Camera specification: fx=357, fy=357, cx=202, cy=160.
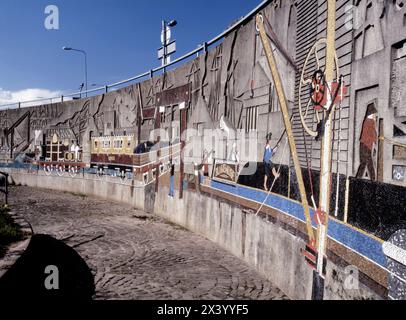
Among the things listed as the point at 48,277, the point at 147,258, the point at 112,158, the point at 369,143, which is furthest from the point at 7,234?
the point at 112,158

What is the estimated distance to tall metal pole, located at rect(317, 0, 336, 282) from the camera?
462cm

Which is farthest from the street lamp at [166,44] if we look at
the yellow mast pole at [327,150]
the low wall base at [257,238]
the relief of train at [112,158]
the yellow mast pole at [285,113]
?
the yellow mast pole at [327,150]

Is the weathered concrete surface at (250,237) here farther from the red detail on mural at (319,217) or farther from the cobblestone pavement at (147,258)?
the red detail on mural at (319,217)

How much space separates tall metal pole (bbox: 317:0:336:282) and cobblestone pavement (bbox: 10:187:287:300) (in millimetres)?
1403

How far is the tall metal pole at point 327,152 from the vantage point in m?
4.62

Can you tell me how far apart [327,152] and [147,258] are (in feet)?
14.7

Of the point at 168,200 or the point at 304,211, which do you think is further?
the point at 168,200

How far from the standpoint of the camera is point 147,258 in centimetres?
743

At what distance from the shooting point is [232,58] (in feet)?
27.9

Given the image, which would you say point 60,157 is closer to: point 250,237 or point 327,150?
point 250,237

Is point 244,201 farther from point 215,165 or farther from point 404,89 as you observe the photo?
point 404,89

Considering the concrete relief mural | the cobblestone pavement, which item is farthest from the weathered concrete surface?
the concrete relief mural
